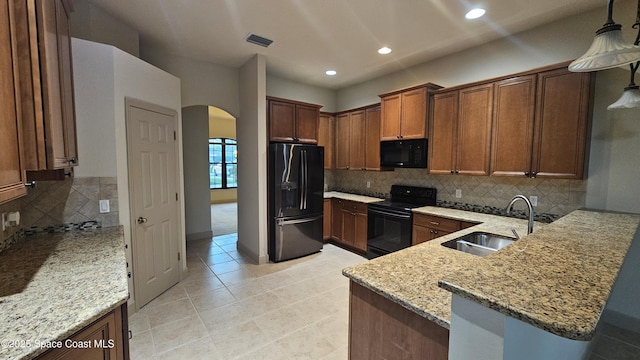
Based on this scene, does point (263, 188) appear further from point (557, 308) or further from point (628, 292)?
point (628, 292)

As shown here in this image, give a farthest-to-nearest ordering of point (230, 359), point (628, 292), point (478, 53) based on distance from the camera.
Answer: point (478, 53) < point (628, 292) < point (230, 359)

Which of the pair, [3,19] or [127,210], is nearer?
[3,19]

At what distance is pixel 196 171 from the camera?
511cm

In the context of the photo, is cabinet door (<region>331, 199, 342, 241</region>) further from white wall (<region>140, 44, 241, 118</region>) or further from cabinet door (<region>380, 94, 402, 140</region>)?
white wall (<region>140, 44, 241, 118</region>)

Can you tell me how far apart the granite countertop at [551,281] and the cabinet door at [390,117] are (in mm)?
2647

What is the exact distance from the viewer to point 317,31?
3.06 metres

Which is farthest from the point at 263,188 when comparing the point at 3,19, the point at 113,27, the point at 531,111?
the point at 531,111

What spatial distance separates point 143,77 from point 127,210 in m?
1.38

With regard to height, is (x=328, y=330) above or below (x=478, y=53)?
below

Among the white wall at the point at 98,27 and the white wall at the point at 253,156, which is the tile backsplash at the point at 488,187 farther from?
the white wall at the point at 98,27

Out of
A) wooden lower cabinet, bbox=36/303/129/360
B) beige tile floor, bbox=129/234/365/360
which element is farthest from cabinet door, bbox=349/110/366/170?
wooden lower cabinet, bbox=36/303/129/360

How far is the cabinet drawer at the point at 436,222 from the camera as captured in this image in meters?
3.13

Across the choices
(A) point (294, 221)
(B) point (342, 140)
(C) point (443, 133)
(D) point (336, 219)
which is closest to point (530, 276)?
(C) point (443, 133)

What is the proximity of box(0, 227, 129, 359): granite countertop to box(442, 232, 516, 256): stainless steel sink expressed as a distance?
84.5 inches
